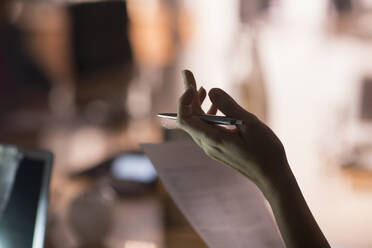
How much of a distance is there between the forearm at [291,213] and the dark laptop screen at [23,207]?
0.45m

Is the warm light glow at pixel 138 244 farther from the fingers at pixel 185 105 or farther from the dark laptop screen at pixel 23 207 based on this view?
the fingers at pixel 185 105

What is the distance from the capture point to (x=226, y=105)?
745 millimetres

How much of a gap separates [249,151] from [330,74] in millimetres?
1491

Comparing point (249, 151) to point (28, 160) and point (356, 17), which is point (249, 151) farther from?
point (356, 17)

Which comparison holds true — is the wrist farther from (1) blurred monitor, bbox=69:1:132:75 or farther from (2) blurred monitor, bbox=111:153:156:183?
(1) blurred monitor, bbox=69:1:132:75

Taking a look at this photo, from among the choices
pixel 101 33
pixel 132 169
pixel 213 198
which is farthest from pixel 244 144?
pixel 101 33

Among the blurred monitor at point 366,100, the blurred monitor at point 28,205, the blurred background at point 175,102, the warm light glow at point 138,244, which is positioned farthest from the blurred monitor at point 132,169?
the blurred monitor at point 366,100

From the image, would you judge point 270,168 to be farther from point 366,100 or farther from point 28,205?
point 366,100

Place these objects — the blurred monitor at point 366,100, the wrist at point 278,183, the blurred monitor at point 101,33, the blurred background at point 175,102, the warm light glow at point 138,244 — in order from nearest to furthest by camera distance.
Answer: the wrist at point 278,183 → the warm light glow at point 138,244 → the blurred background at point 175,102 → the blurred monitor at point 366,100 → the blurred monitor at point 101,33

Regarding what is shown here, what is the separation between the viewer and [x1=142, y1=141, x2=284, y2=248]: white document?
34.5 inches

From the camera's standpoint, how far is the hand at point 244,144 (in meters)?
0.69

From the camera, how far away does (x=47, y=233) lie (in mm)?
1270

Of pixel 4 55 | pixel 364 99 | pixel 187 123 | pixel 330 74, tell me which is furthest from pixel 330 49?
pixel 4 55

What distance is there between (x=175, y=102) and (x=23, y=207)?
1566 millimetres
